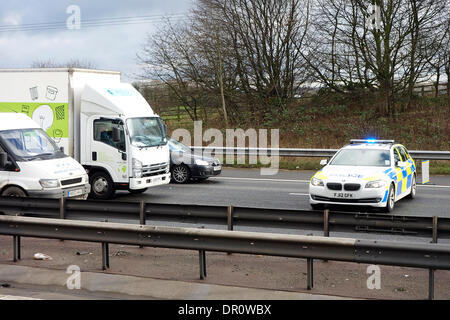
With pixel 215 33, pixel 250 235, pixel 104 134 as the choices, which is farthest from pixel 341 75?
pixel 250 235

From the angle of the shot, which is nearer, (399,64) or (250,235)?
(250,235)

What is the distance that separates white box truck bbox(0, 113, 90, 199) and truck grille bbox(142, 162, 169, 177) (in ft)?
7.30

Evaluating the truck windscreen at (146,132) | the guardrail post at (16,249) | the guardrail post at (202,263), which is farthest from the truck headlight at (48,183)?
the guardrail post at (202,263)

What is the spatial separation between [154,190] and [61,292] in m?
10.1

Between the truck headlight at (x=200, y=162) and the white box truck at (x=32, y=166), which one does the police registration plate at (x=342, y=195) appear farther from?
the truck headlight at (x=200, y=162)

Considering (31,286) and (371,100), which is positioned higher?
(371,100)

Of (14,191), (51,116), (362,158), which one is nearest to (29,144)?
(14,191)

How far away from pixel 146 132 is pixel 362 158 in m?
5.34

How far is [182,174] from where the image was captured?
61.6ft

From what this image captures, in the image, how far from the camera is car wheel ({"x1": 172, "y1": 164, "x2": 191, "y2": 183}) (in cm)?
1872

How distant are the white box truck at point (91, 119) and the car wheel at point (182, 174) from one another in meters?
3.02
